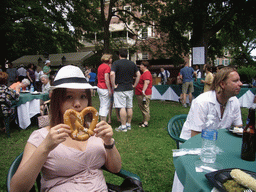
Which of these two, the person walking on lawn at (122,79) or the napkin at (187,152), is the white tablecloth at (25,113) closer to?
the person walking on lawn at (122,79)

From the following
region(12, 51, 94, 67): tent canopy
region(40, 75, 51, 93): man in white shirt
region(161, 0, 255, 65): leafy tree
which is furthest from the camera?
region(12, 51, 94, 67): tent canopy

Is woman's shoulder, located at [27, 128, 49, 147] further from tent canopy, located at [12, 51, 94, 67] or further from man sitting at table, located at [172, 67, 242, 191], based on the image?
tent canopy, located at [12, 51, 94, 67]

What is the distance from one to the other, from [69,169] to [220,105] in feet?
6.15

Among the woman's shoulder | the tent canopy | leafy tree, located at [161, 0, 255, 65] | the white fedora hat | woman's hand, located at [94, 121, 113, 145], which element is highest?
leafy tree, located at [161, 0, 255, 65]

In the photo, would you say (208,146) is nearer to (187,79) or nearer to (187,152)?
(187,152)

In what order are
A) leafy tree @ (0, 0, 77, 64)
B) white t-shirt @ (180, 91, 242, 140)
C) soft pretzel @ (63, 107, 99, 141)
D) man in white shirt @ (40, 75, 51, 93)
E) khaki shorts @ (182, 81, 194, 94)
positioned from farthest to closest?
leafy tree @ (0, 0, 77, 64) → khaki shorts @ (182, 81, 194, 94) → man in white shirt @ (40, 75, 51, 93) → white t-shirt @ (180, 91, 242, 140) → soft pretzel @ (63, 107, 99, 141)

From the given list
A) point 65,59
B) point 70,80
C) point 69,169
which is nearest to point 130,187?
point 69,169

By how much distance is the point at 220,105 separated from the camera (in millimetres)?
2268

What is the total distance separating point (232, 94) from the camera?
220 cm

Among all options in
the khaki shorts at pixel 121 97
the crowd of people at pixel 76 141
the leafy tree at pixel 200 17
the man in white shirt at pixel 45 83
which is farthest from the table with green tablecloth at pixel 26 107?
the leafy tree at pixel 200 17

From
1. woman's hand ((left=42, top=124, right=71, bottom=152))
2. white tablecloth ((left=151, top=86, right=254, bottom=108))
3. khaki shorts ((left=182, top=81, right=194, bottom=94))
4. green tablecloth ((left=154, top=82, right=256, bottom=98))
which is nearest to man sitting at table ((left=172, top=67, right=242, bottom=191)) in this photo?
woman's hand ((left=42, top=124, right=71, bottom=152))

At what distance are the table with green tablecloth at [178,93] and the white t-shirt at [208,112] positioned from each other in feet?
24.2

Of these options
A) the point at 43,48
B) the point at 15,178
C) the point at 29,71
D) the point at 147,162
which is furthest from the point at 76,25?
the point at 15,178

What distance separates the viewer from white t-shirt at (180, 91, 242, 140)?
2.16m
